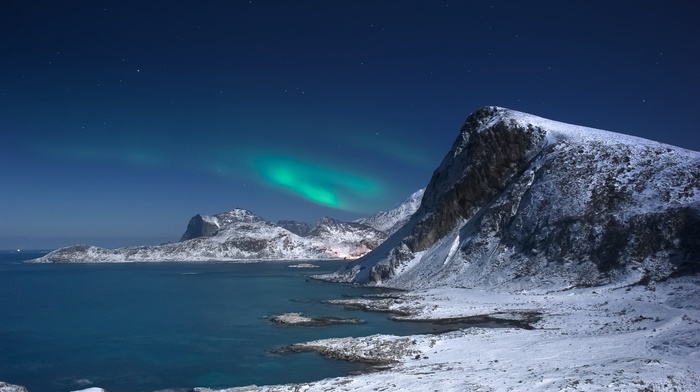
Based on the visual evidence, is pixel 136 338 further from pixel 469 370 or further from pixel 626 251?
pixel 626 251

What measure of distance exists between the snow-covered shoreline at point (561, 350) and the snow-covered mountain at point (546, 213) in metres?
9.25

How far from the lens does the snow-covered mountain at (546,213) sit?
5659 cm

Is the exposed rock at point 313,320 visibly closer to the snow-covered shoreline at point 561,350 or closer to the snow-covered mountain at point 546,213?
the snow-covered shoreline at point 561,350

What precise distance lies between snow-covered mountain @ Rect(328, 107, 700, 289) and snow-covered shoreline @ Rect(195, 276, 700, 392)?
30.4 ft

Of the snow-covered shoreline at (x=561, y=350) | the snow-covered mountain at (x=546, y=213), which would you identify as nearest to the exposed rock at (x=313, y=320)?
the snow-covered shoreline at (x=561, y=350)

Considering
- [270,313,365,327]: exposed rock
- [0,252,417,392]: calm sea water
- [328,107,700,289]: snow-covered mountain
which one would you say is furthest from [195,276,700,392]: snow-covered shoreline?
[328,107,700,289]: snow-covered mountain

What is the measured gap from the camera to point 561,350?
2762cm

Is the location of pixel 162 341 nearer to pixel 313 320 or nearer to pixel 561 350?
pixel 313 320

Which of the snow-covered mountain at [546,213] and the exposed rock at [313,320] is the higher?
the snow-covered mountain at [546,213]

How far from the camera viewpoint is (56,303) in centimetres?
7900

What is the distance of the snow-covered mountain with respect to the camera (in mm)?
56594

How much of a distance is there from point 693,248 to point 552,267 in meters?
16.5

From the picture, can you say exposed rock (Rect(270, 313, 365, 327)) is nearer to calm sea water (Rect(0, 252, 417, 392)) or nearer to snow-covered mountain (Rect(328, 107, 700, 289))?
calm sea water (Rect(0, 252, 417, 392))

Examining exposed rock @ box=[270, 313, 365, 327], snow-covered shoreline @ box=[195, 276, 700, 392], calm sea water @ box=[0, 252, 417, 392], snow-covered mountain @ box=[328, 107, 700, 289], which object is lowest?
calm sea water @ box=[0, 252, 417, 392]
